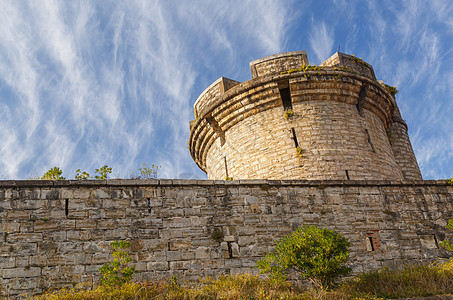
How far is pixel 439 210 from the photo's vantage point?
27.4 feet

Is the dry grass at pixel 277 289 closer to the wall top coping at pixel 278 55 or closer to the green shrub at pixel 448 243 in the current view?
the green shrub at pixel 448 243

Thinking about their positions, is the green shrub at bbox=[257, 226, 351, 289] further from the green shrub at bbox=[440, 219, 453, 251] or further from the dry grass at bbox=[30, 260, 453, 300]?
the green shrub at bbox=[440, 219, 453, 251]

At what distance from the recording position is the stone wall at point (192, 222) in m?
6.66

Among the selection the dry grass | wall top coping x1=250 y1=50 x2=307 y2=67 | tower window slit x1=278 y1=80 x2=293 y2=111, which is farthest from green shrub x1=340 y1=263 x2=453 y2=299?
wall top coping x1=250 y1=50 x2=307 y2=67

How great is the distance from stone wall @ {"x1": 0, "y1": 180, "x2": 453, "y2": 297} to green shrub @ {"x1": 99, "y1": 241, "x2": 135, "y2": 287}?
0.18 metres

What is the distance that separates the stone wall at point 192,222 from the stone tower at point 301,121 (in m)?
1.88

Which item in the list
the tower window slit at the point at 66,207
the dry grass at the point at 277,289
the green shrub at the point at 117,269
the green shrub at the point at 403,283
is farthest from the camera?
the tower window slit at the point at 66,207

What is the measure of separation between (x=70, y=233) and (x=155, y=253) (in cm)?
139

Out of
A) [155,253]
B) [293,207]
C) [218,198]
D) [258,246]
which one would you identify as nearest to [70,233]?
[155,253]

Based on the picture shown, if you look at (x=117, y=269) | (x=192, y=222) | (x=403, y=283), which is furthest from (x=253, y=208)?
(x=403, y=283)

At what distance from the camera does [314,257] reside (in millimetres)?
6355

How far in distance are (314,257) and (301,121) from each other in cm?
486

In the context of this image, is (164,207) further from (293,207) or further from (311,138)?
(311,138)

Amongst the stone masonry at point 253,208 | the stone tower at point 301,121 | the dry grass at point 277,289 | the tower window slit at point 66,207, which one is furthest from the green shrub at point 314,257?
the stone tower at point 301,121
